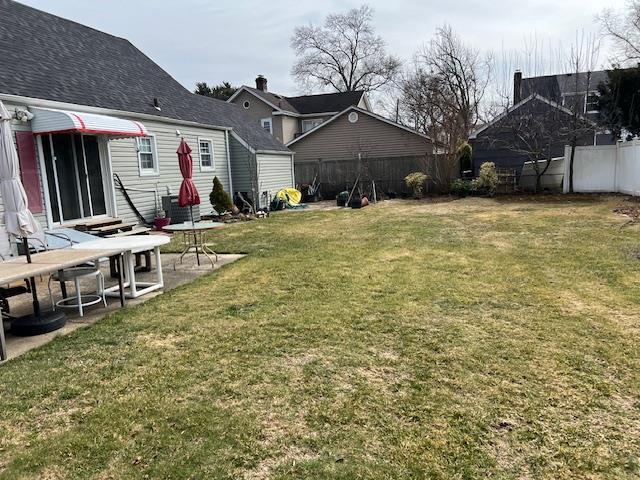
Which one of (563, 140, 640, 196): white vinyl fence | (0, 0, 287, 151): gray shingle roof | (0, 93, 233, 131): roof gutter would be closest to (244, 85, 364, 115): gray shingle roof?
(0, 0, 287, 151): gray shingle roof

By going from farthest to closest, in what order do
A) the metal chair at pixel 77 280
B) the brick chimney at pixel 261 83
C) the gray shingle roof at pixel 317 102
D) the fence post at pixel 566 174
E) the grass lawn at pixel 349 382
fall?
the brick chimney at pixel 261 83
the gray shingle roof at pixel 317 102
the fence post at pixel 566 174
the metal chair at pixel 77 280
the grass lawn at pixel 349 382

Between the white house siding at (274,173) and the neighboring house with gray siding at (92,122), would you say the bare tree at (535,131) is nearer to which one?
the white house siding at (274,173)

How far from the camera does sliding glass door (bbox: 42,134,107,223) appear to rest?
968 cm

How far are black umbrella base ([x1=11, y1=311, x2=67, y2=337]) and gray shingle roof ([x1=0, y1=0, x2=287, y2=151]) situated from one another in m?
6.17

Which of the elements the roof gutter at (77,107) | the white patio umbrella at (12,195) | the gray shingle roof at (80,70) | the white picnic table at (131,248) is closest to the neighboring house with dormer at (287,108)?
the gray shingle roof at (80,70)

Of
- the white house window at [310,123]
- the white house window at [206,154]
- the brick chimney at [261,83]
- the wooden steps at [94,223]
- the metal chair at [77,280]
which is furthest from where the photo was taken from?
Result: the brick chimney at [261,83]

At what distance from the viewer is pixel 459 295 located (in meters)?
5.25

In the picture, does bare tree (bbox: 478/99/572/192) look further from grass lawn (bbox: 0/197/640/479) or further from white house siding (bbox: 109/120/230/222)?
grass lawn (bbox: 0/197/640/479)

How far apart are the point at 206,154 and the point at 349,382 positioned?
1398cm

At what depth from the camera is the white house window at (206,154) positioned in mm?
15640

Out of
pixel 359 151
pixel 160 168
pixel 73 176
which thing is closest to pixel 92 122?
pixel 73 176

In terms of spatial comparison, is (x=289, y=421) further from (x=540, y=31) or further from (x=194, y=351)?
(x=540, y=31)

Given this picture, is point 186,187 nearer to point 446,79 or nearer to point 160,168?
point 160,168

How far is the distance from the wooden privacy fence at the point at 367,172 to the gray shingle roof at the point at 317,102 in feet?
41.4
